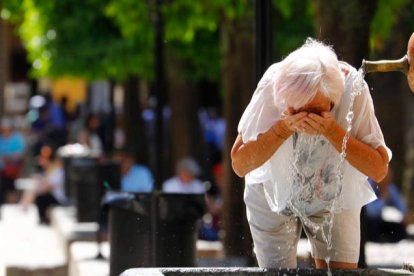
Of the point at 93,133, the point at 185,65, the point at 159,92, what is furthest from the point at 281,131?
the point at 93,133

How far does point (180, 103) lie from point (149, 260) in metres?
16.3

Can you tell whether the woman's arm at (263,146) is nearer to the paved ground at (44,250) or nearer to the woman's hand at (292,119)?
the woman's hand at (292,119)

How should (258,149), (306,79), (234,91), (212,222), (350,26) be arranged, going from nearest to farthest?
(306,79) < (258,149) < (350,26) < (234,91) < (212,222)

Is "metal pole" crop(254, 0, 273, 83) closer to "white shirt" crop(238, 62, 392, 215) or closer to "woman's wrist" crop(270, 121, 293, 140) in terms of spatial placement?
"white shirt" crop(238, 62, 392, 215)

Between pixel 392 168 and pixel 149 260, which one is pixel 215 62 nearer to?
pixel 392 168

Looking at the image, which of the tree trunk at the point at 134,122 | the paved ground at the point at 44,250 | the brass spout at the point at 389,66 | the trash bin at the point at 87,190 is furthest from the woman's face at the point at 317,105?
the tree trunk at the point at 134,122

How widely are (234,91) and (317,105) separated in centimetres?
893

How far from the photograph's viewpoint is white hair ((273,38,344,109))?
17.3ft

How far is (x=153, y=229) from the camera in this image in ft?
28.1

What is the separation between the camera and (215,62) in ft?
68.7

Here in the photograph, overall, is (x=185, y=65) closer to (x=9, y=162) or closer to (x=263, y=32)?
(x=9, y=162)

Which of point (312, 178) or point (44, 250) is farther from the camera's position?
point (44, 250)

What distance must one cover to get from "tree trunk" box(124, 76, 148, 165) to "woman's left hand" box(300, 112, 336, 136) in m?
18.6

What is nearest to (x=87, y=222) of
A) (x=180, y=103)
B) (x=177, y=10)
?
(x=177, y=10)
